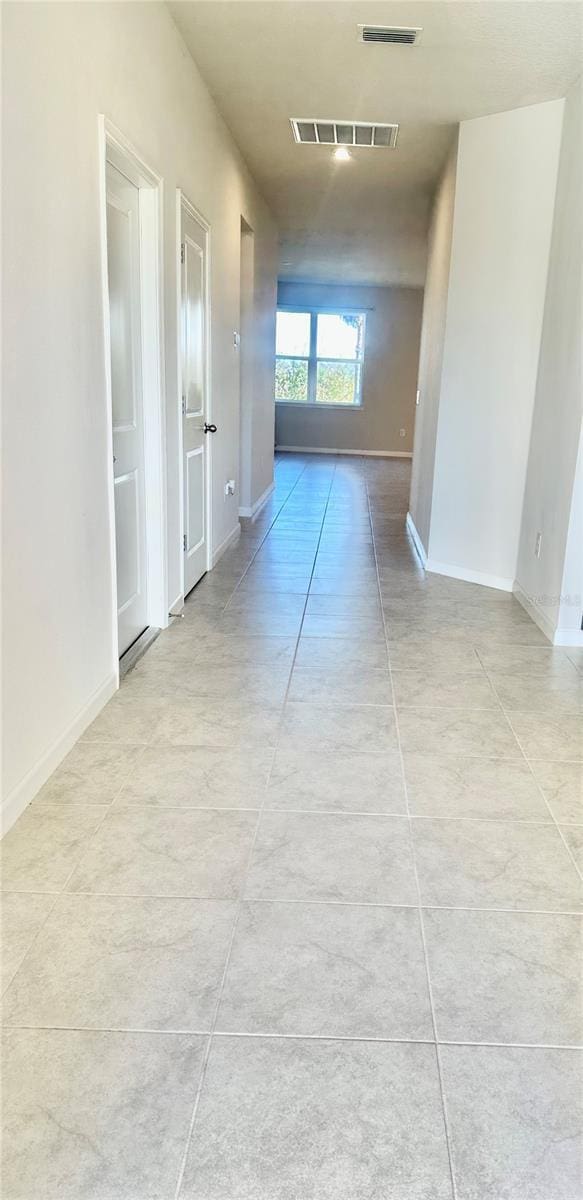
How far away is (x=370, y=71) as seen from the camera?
12.2ft

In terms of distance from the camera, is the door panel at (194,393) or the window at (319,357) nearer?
the door panel at (194,393)

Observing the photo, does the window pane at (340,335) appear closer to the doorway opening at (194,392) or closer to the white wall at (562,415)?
the doorway opening at (194,392)

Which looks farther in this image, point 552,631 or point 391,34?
point 552,631

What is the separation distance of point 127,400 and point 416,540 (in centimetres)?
314

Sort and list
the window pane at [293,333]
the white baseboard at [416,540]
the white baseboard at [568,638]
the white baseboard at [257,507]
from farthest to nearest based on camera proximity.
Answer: the window pane at [293,333], the white baseboard at [257,507], the white baseboard at [416,540], the white baseboard at [568,638]

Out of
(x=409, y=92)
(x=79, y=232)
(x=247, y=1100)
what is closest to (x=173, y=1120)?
(x=247, y=1100)

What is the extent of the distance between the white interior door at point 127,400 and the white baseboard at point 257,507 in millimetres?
3095

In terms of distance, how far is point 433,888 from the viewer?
186 cm

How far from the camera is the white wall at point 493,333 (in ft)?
13.8

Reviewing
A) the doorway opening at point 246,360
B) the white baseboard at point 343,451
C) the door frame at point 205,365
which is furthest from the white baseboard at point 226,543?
the white baseboard at point 343,451

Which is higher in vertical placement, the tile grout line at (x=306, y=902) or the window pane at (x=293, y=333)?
the window pane at (x=293, y=333)

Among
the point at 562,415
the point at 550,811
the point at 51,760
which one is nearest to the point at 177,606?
the point at 51,760

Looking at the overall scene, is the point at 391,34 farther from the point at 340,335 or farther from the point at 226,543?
the point at 340,335

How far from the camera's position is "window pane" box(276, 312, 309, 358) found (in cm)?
1259
